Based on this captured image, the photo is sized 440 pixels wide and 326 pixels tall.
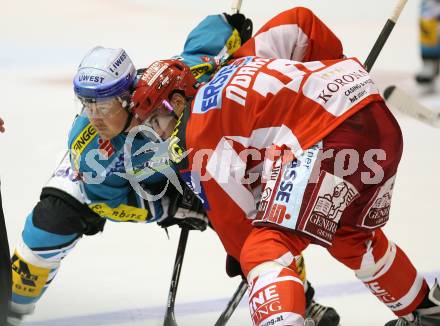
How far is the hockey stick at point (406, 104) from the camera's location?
132 inches

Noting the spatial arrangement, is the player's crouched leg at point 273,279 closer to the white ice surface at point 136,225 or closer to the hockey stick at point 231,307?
the hockey stick at point 231,307

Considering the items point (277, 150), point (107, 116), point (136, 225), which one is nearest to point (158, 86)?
point (107, 116)

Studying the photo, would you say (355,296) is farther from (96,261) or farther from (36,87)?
(36,87)

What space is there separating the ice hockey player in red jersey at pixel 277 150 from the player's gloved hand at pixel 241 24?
2.29 ft

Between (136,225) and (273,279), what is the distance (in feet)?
5.63

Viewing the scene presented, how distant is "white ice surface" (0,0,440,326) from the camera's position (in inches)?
131

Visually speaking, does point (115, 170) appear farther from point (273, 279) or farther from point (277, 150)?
point (273, 279)

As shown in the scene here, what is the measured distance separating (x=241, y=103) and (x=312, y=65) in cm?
26

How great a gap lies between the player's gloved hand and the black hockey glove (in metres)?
0.62

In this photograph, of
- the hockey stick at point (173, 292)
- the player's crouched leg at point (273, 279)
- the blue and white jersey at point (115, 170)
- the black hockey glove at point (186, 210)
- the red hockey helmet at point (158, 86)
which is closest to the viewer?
the player's crouched leg at point (273, 279)

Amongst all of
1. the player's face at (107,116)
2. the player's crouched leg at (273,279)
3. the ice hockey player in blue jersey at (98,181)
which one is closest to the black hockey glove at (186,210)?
the ice hockey player in blue jersey at (98,181)

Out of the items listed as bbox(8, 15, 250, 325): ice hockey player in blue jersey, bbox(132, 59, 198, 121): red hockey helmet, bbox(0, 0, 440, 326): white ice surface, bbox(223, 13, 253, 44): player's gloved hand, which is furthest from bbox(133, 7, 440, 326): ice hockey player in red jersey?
bbox(0, 0, 440, 326): white ice surface

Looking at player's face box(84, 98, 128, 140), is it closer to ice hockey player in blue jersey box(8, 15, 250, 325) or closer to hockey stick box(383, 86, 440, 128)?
ice hockey player in blue jersey box(8, 15, 250, 325)

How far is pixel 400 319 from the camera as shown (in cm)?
288
